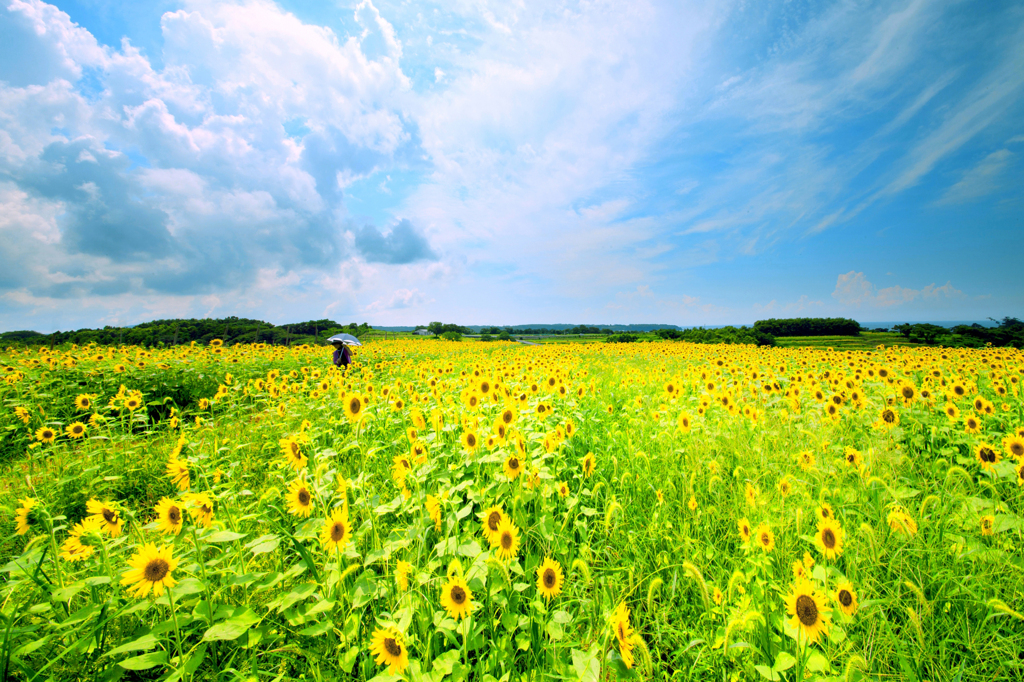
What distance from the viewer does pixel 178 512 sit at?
1970 millimetres

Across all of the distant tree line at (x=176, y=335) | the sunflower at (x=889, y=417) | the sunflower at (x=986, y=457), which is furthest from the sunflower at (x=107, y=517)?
the distant tree line at (x=176, y=335)

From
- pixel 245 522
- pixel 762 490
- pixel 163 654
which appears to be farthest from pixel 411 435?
pixel 762 490

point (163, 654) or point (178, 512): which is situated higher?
point (178, 512)

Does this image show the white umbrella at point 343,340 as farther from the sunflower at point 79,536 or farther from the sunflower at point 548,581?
the sunflower at point 548,581

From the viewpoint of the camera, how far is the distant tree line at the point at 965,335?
18.2 m

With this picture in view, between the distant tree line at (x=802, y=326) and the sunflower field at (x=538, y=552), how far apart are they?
30655mm

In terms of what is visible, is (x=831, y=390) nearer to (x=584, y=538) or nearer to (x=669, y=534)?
(x=669, y=534)

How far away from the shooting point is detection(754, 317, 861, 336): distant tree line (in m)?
30.2

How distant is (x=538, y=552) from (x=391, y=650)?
4.18 ft

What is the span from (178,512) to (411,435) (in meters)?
1.56

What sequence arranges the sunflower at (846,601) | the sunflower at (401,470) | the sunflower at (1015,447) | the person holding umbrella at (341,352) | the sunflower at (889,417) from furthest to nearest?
the person holding umbrella at (341,352) < the sunflower at (889,417) < the sunflower at (1015,447) < the sunflower at (401,470) < the sunflower at (846,601)

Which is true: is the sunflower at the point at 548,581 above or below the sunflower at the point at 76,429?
below

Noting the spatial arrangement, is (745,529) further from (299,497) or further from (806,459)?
(299,497)

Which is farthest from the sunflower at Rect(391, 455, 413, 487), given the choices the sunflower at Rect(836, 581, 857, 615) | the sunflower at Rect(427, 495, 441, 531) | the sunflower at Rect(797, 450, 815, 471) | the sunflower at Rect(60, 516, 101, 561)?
the sunflower at Rect(797, 450, 815, 471)
